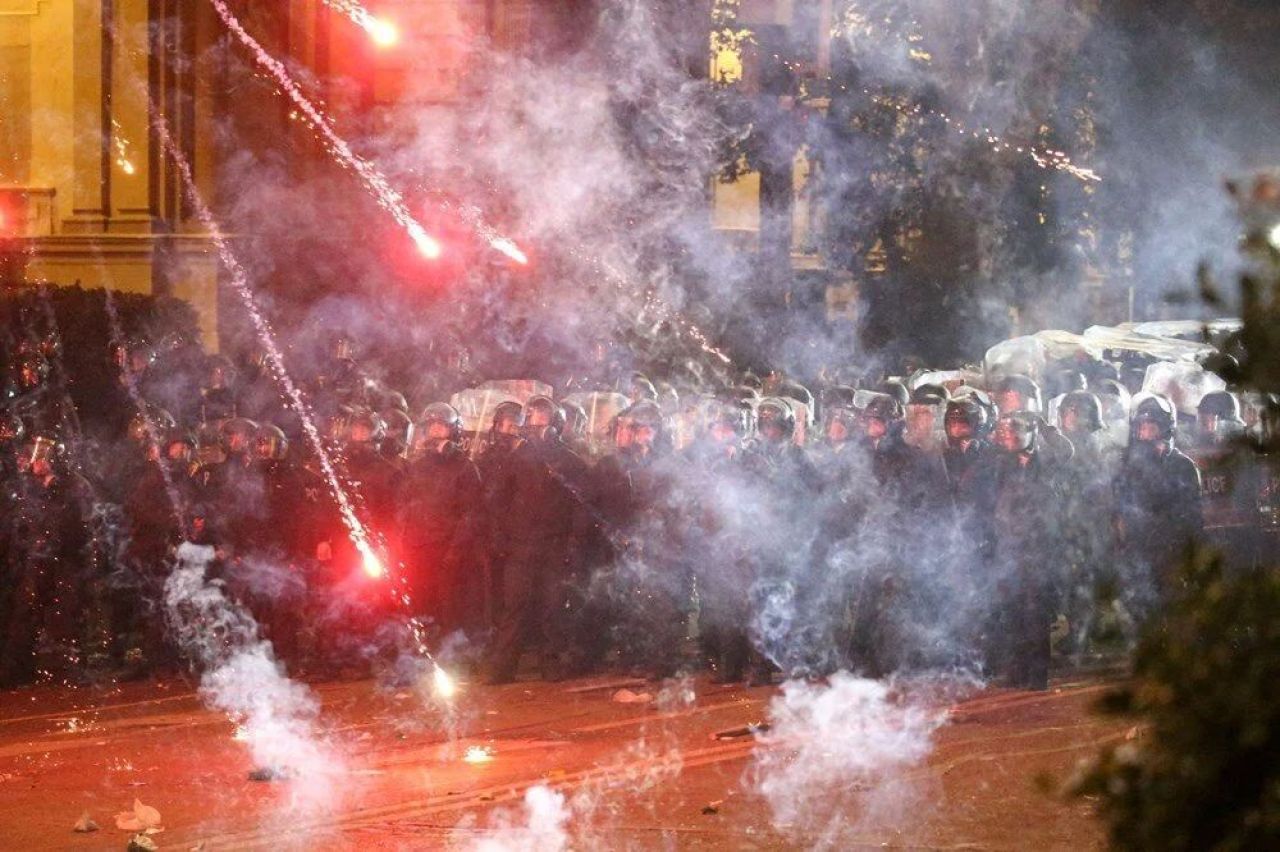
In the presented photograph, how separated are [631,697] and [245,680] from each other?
8.96ft

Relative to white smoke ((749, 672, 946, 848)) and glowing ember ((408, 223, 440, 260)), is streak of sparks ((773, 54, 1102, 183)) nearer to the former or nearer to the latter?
glowing ember ((408, 223, 440, 260))

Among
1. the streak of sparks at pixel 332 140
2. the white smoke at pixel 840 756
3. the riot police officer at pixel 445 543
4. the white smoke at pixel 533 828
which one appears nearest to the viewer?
the white smoke at pixel 533 828

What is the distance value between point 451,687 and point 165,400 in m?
5.44

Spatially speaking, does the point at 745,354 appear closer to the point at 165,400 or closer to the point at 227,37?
the point at 165,400

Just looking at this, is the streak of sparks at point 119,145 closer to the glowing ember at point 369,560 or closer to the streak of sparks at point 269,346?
the streak of sparks at point 269,346

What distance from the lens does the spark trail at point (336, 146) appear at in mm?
21141

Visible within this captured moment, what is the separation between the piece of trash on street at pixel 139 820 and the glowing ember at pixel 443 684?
3.42 m

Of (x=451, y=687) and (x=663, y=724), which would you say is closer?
(x=663, y=724)

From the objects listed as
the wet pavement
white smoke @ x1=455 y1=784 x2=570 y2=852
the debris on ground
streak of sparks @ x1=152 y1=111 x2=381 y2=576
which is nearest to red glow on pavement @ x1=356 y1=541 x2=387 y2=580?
streak of sparks @ x1=152 y1=111 x2=381 y2=576

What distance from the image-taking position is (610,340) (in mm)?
17750

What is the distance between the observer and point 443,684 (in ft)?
35.9

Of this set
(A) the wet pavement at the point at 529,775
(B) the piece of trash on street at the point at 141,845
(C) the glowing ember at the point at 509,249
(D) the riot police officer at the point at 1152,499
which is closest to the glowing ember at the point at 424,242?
(C) the glowing ember at the point at 509,249

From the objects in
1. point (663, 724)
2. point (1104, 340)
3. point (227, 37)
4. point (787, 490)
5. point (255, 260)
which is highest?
point (227, 37)

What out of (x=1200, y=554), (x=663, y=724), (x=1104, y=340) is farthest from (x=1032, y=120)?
(x=1200, y=554)
